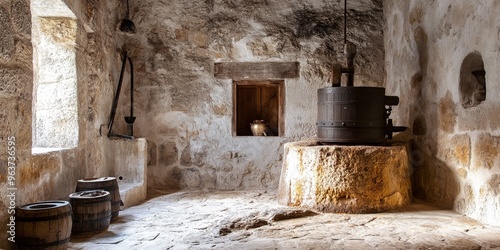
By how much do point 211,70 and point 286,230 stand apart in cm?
247

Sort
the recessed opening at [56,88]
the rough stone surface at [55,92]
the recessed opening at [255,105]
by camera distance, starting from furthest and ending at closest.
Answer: the recessed opening at [255,105] < the recessed opening at [56,88] < the rough stone surface at [55,92]

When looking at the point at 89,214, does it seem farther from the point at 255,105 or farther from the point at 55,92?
the point at 255,105

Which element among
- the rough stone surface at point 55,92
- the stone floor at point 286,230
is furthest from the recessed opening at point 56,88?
the stone floor at point 286,230

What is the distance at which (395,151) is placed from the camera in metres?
3.25

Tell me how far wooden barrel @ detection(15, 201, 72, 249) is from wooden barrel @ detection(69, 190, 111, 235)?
38 centimetres

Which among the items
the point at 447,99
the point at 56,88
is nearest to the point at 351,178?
the point at 447,99

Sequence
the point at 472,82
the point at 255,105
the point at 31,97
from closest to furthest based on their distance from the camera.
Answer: the point at 31,97, the point at 472,82, the point at 255,105

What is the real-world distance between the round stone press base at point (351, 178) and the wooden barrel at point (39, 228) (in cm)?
185

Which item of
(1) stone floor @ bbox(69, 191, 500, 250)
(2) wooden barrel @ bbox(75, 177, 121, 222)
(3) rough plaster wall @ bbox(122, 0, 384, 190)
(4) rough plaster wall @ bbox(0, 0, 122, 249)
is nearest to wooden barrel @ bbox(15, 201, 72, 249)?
(4) rough plaster wall @ bbox(0, 0, 122, 249)

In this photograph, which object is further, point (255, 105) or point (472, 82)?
point (255, 105)

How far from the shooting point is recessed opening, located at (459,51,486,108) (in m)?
3.04

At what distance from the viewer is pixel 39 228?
6.95 ft

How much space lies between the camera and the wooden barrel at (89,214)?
2.56 m

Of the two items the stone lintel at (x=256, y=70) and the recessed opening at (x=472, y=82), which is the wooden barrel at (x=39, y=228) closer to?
the stone lintel at (x=256, y=70)
